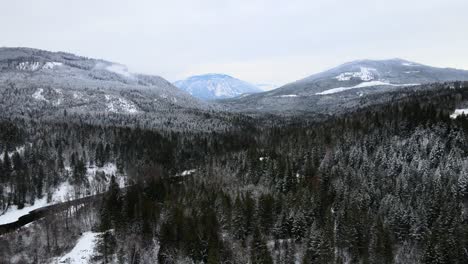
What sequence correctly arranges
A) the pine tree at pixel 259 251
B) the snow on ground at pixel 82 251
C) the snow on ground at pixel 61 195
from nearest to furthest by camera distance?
1. the pine tree at pixel 259 251
2. the snow on ground at pixel 82 251
3. the snow on ground at pixel 61 195

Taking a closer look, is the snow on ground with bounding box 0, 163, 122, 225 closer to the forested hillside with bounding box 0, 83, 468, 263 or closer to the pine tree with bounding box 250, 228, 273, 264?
the forested hillside with bounding box 0, 83, 468, 263

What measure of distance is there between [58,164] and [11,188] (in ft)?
87.4

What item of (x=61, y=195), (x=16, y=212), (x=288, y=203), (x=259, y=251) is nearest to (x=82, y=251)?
(x=259, y=251)

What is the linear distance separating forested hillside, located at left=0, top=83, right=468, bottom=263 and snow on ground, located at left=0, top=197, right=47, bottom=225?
2.08m

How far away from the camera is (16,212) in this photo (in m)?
134

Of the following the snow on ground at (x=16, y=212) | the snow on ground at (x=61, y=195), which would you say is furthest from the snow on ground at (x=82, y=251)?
the snow on ground at (x=61, y=195)

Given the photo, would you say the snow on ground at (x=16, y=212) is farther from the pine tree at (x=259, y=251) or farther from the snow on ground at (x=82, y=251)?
the pine tree at (x=259, y=251)

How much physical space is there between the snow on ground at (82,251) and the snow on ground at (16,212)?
4616 centimetres

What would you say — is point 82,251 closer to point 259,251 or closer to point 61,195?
point 259,251

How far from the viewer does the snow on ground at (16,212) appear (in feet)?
412

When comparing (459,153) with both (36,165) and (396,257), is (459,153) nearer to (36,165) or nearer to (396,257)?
(396,257)

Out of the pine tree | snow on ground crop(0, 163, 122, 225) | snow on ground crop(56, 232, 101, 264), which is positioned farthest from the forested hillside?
snow on ground crop(0, 163, 122, 225)

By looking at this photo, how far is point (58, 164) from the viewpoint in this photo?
171750mm

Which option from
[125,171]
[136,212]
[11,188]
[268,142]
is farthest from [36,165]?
[268,142]
